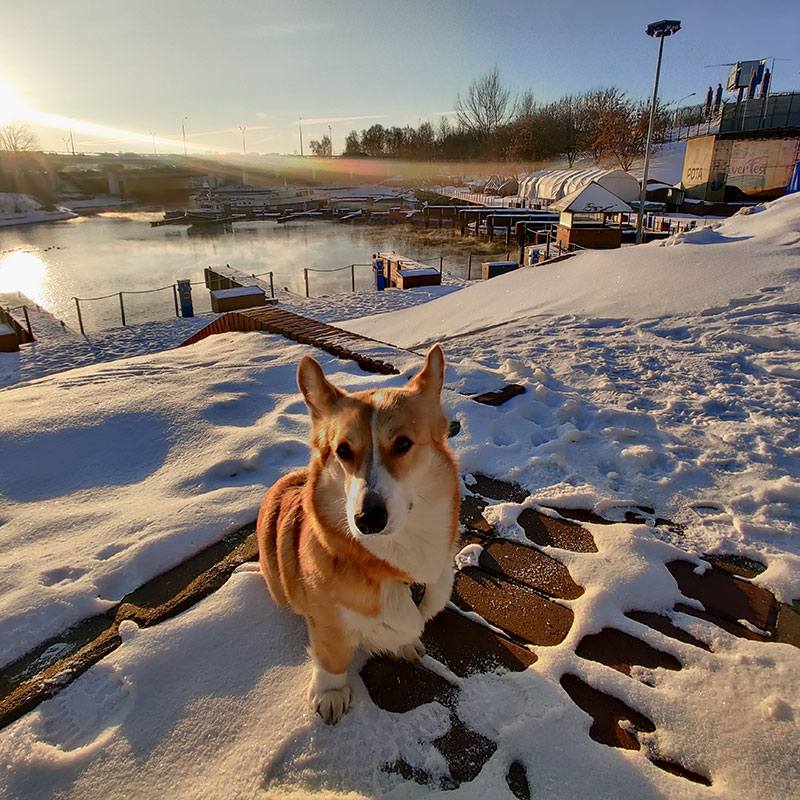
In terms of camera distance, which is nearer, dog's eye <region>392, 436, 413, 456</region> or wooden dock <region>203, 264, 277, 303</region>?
dog's eye <region>392, 436, 413, 456</region>

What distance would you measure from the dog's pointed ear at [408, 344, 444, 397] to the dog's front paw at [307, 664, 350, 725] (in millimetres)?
1320

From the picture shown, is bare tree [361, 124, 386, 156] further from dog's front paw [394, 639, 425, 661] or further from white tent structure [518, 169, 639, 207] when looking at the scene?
dog's front paw [394, 639, 425, 661]

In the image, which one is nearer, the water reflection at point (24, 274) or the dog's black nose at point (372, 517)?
the dog's black nose at point (372, 517)

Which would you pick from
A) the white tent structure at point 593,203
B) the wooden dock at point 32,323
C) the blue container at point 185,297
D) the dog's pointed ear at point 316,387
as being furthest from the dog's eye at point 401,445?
the white tent structure at point 593,203

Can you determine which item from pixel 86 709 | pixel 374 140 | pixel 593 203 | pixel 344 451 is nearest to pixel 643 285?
pixel 344 451

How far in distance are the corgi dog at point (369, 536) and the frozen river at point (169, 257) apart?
18673mm

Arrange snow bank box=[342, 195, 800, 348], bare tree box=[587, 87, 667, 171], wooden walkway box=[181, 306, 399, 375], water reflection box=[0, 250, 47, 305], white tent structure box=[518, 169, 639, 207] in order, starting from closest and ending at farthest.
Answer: wooden walkway box=[181, 306, 399, 375] < snow bank box=[342, 195, 800, 348] < water reflection box=[0, 250, 47, 305] < white tent structure box=[518, 169, 639, 207] < bare tree box=[587, 87, 667, 171]

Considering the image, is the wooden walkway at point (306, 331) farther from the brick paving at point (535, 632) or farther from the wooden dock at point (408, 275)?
the wooden dock at point (408, 275)

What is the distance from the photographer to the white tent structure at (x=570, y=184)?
1534 inches

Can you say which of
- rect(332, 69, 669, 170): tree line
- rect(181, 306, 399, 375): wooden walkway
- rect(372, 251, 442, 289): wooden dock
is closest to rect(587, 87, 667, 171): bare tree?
rect(332, 69, 669, 170): tree line

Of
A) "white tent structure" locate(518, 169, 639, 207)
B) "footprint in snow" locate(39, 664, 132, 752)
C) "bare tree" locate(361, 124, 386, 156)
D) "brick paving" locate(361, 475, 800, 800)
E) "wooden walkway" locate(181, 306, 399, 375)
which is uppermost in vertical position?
"bare tree" locate(361, 124, 386, 156)

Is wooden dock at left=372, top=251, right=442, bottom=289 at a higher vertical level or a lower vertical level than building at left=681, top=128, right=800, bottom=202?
lower

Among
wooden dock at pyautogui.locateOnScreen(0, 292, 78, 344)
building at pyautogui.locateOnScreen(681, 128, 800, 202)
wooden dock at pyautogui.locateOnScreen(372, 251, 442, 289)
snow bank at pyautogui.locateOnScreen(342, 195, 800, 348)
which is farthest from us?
building at pyautogui.locateOnScreen(681, 128, 800, 202)

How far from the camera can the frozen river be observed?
72.5ft
